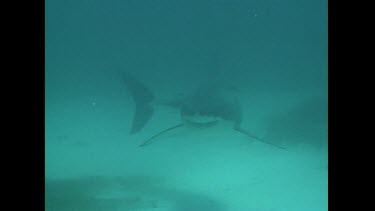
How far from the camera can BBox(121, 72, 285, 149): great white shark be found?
14.8ft

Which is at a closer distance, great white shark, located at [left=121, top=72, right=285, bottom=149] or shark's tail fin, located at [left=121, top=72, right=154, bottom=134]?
great white shark, located at [left=121, top=72, right=285, bottom=149]

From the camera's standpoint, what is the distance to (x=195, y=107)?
450cm

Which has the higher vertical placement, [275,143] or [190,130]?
[190,130]

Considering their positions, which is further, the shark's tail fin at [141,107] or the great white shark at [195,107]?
the shark's tail fin at [141,107]

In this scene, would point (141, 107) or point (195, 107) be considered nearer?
point (195, 107)

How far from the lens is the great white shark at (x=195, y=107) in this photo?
177 inches
